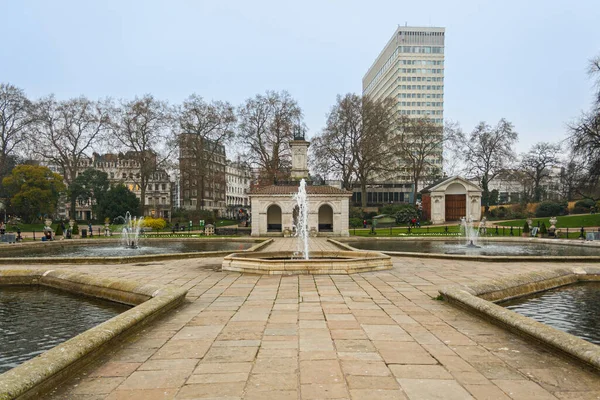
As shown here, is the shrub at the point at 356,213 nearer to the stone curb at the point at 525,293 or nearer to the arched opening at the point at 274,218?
the arched opening at the point at 274,218

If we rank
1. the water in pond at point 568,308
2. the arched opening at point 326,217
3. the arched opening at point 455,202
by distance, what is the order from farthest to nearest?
Result: 1. the arched opening at point 455,202
2. the arched opening at point 326,217
3. the water in pond at point 568,308

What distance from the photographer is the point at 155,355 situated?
5047mm

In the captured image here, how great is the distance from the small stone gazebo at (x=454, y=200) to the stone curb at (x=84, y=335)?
146ft

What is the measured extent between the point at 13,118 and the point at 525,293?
54.6 meters

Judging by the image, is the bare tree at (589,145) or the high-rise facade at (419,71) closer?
the bare tree at (589,145)

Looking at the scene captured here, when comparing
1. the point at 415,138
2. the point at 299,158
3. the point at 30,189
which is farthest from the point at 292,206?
the point at 30,189

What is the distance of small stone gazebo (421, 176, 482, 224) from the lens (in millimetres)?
49375

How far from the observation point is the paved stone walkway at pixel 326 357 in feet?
13.0

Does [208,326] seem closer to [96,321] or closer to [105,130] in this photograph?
[96,321]

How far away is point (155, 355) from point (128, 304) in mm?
4431

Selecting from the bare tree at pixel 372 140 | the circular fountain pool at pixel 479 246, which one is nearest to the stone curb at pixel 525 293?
the circular fountain pool at pixel 479 246

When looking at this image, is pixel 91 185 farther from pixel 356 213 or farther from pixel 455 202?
pixel 455 202

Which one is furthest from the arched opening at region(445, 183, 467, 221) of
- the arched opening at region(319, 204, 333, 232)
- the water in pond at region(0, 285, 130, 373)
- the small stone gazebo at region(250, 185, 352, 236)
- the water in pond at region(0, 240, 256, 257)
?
the water in pond at region(0, 285, 130, 373)

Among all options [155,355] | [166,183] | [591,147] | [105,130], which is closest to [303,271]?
[155,355]
